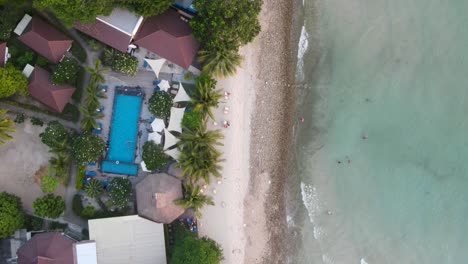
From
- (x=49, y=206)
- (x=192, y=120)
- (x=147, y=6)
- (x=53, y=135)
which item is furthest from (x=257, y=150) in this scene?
(x=49, y=206)

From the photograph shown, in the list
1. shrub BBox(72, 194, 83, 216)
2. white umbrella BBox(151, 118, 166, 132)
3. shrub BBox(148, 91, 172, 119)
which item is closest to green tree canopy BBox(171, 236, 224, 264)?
shrub BBox(72, 194, 83, 216)

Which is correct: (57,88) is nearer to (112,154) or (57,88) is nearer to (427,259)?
(112,154)

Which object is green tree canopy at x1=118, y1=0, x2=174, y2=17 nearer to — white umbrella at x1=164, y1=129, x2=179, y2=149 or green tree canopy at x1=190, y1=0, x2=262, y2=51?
green tree canopy at x1=190, y1=0, x2=262, y2=51

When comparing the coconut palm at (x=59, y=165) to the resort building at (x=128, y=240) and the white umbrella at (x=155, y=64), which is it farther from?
the white umbrella at (x=155, y=64)

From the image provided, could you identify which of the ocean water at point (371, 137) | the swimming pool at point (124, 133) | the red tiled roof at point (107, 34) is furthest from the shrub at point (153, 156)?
the ocean water at point (371, 137)

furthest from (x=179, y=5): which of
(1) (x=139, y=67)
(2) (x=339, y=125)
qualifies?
(2) (x=339, y=125)

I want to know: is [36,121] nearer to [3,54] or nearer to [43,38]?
[3,54]
